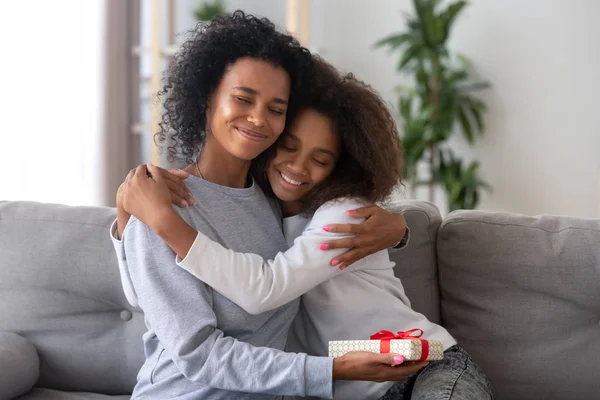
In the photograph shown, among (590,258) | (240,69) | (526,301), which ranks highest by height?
(240,69)

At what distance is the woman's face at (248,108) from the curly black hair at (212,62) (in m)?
0.03

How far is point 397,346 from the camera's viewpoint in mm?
1347

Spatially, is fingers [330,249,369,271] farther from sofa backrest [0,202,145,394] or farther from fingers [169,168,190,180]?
sofa backrest [0,202,145,394]

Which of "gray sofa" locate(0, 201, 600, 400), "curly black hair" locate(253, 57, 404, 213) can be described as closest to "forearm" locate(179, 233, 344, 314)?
"curly black hair" locate(253, 57, 404, 213)

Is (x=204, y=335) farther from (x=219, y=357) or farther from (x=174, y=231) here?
(x=174, y=231)

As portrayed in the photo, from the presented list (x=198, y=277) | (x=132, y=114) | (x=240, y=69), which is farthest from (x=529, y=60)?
(x=198, y=277)

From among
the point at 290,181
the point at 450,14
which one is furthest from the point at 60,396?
the point at 450,14

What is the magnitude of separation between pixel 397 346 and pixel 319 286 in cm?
31

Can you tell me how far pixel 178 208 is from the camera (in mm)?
1487

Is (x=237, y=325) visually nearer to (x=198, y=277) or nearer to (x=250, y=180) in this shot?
(x=198, y=277)

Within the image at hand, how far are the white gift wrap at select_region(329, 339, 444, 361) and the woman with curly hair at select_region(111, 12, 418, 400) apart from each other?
0.02 meters

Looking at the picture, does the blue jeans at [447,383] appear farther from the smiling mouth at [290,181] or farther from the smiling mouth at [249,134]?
the smiling mouth at [249,134]

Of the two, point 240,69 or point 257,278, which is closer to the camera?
point 257,278

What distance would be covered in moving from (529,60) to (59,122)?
264 centimetres
